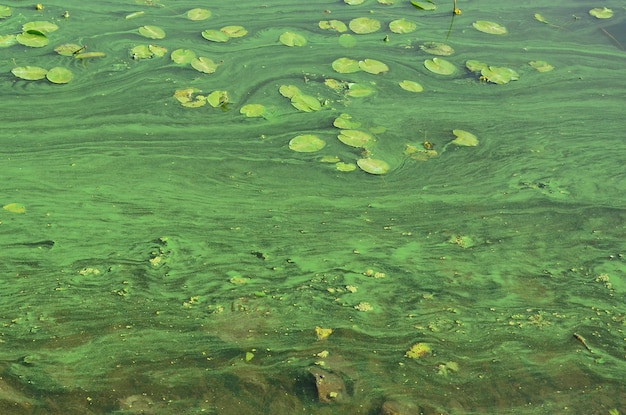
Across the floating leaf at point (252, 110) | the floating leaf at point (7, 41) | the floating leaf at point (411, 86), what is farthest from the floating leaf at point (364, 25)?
the floating leaf at point (7, 41)

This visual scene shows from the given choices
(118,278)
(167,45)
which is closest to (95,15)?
(167,45)

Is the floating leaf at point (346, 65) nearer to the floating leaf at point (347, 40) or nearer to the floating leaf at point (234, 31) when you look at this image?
the floating leaf at point (347, 40)

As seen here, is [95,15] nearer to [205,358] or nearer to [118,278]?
[118,278]

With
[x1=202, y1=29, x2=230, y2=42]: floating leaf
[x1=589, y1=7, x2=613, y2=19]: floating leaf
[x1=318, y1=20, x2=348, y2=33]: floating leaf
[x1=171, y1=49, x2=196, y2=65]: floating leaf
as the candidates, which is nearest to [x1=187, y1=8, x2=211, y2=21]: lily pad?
[x1=202, y1=29, x2=230, y2=42]: floating leaf

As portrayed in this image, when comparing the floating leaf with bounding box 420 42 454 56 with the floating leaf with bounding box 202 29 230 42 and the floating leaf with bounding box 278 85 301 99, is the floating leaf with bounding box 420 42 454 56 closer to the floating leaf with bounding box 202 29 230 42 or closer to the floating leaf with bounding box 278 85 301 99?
the floating leaf with bounding box 278 85 301 99

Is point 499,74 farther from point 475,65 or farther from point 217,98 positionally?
point 217,98
